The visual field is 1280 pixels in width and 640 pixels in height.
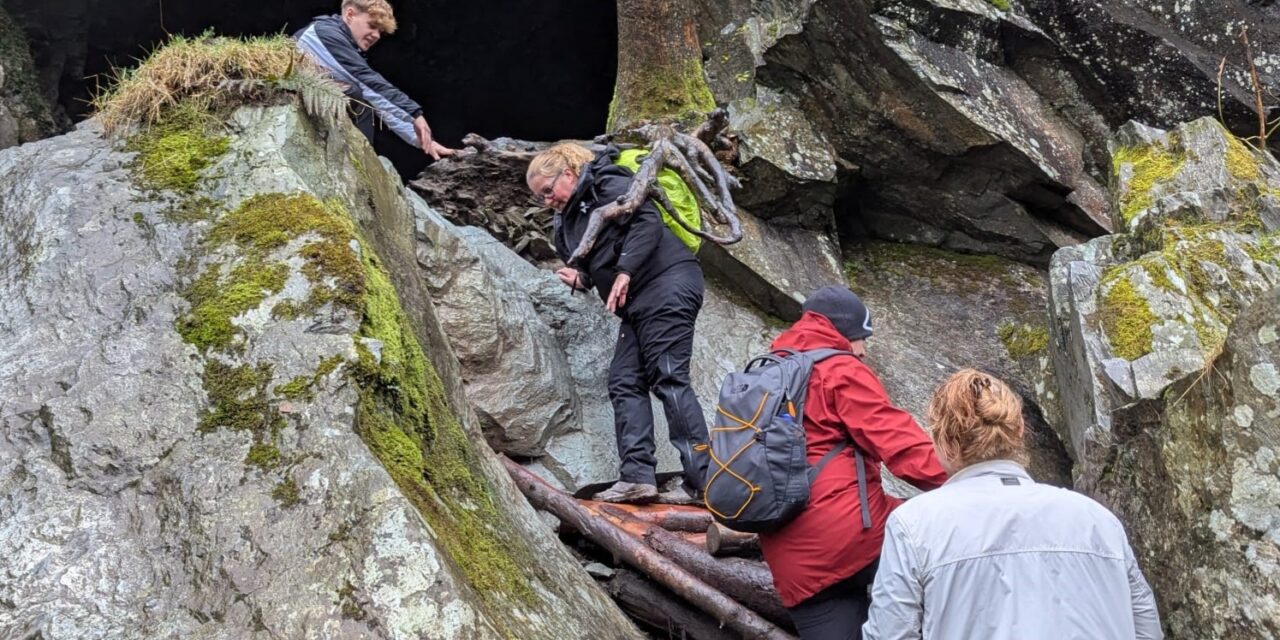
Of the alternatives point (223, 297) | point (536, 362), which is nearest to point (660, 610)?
point (536, 362)

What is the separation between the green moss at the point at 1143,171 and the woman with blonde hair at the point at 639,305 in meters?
4.20

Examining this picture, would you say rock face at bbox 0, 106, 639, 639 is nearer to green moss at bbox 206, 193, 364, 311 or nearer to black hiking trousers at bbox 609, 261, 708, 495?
green moss at bbox 206, 193, 364, 311

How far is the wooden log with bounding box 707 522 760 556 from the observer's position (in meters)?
5.77

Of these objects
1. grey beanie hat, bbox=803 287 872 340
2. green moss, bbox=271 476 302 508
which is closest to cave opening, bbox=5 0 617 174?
grey beanie hat, bbox=803 287 872 340

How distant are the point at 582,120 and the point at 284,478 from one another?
16.0 m

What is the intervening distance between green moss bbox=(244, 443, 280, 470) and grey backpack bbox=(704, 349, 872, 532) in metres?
1.80

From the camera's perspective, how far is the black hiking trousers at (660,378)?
23.3ft

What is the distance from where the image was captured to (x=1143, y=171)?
8992 millimetres

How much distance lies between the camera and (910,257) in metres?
12.2

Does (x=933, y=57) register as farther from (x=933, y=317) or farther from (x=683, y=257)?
(x=683, y=257)

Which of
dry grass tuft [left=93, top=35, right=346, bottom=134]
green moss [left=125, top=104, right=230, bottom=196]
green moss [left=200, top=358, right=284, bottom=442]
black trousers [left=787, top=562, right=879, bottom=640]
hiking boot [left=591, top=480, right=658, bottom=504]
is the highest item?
dry grass tuft [left=93, top=35, right=346, bottom=134]

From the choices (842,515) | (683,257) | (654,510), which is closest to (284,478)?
(842,515)

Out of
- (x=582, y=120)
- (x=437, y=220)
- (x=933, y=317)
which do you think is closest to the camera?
(x=437, y=220)

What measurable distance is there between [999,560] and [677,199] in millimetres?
4872
